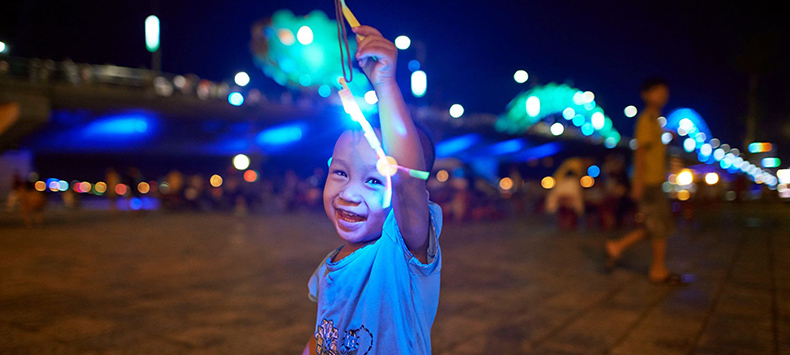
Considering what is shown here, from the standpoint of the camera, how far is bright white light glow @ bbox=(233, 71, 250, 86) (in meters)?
38.3

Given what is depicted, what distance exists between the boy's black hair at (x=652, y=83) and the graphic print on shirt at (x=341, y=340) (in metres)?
4.56

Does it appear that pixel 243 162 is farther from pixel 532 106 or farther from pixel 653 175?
pixel 653 175

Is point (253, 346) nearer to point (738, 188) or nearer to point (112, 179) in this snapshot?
point (112, 179)

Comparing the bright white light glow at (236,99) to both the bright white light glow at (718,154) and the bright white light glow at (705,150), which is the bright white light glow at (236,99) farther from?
the bright white light glow at (718,154)

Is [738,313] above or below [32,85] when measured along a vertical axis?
below

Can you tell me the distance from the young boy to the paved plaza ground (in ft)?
5.73

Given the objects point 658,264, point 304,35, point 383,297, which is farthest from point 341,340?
point 304,35

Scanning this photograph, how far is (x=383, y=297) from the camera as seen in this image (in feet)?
4.39

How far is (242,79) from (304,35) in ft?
31.6

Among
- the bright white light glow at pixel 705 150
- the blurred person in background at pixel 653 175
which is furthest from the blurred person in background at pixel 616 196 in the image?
the bright white light glow at pixel 705 150

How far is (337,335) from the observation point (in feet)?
4.58

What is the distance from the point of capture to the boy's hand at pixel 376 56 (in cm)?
116

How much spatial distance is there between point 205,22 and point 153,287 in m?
2.76

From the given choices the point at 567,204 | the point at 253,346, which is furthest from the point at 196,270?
the point at 567,204
